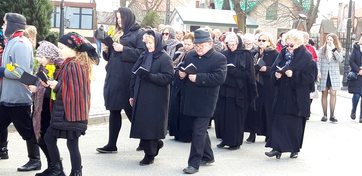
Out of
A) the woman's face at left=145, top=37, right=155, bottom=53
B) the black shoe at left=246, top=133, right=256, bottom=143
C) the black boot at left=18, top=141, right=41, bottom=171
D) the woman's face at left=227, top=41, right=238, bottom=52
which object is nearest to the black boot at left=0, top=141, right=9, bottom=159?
the black boot at left=18, top=141, right=41, bottom=171

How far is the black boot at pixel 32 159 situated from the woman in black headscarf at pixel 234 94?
3179 mm

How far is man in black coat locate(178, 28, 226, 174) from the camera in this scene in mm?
7570

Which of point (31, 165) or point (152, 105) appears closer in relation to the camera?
point (31, 165)

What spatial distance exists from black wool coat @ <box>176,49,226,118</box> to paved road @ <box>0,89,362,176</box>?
0.83m

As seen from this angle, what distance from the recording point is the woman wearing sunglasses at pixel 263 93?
10250 mm

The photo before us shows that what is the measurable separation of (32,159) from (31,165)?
0.24 ft

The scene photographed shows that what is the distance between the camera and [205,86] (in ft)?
25.0

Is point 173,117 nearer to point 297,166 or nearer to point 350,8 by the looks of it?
point 297,166

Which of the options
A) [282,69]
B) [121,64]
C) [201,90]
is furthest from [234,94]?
[121,64]

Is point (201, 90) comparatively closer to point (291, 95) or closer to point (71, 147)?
point (291, 95)

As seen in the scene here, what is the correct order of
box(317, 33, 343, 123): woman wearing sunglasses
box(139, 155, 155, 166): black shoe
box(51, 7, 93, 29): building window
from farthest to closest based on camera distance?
box(51, 7, 93, 29): building window → box(317, 33, 343, 123): woman wearing sunglasses → box(139, 155, 155, 166): black shoe

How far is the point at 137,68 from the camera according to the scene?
7992 millimetres

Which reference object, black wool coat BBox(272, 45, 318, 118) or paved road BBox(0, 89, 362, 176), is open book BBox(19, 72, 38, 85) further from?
black wool coat BBox(272, 45, 318, 118)

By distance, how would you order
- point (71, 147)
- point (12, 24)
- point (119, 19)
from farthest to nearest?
point (119, 19) → point (12, 24) → point (71, 147)
